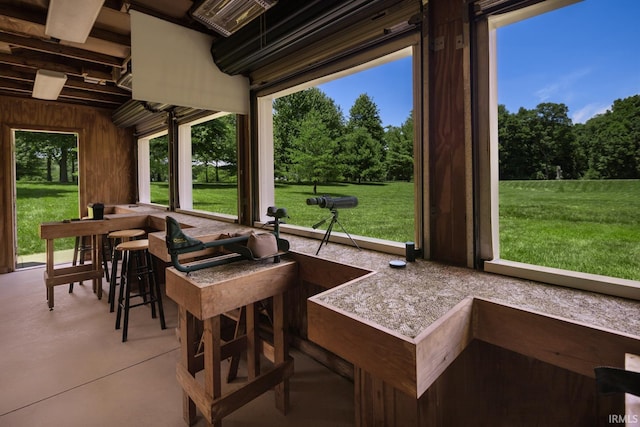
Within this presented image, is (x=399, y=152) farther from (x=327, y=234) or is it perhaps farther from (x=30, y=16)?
(x=30, y=16)

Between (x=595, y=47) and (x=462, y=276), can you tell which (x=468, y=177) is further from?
(x=595, y=47)

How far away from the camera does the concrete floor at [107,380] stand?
174cm

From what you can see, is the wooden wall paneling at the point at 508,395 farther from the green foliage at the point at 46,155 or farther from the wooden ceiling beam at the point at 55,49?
the green foliage at the point at 46,155

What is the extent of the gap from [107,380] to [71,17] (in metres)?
2.47

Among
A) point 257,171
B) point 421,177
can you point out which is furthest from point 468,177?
point 257,171

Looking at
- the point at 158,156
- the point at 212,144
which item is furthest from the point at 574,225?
the point at 158,156

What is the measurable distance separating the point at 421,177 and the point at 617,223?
99 cm

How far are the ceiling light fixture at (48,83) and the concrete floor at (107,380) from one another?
8.35 feet

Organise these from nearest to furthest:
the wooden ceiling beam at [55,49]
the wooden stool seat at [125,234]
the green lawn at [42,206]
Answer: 1. the wooden ceiling beam at [55,49]
2. the wooden stool seat at [125,234]
3. the green lawn at [42,206]

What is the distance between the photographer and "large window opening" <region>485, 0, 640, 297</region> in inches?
53.7

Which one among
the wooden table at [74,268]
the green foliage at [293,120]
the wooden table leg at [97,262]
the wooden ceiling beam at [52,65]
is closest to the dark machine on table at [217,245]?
the green foliage at [293,120]

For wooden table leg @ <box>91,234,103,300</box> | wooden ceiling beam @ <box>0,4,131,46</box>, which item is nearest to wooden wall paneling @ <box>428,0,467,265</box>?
wooden ceiling beam @ <box>0,4,131,46</box>

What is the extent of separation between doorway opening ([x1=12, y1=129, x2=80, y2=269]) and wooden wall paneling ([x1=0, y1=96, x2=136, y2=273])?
1662mm

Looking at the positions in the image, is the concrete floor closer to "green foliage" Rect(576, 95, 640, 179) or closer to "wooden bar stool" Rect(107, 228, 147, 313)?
"wooden bar stool" Rect(107, 228, 147, 313)
